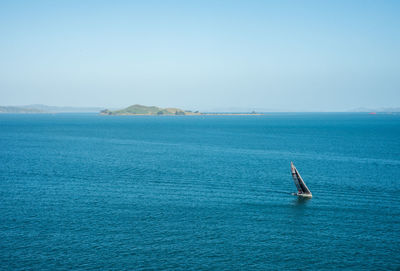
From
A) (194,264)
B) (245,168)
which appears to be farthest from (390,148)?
(194,264)

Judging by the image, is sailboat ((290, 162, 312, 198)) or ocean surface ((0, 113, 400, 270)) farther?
sailboat ((290, 162, 312, 198))

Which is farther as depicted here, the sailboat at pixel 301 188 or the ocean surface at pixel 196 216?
the sailboat at pixel 301 188

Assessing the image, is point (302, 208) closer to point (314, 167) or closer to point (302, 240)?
point (302, 240)

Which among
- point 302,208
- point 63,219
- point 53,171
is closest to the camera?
point 63,219

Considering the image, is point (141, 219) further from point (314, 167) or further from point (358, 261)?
point (314, 167)

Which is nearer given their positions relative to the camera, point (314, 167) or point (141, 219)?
point (141, 219)

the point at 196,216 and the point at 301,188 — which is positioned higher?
the point at 301,188

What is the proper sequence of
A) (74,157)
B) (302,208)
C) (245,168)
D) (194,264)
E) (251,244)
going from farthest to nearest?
(74,157) → (245,168) → (302,208) → (251,244) → (194,264)

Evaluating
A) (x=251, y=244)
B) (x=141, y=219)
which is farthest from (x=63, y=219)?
(x=251, y=244)

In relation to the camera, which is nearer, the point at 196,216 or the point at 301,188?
the point at 196,216
